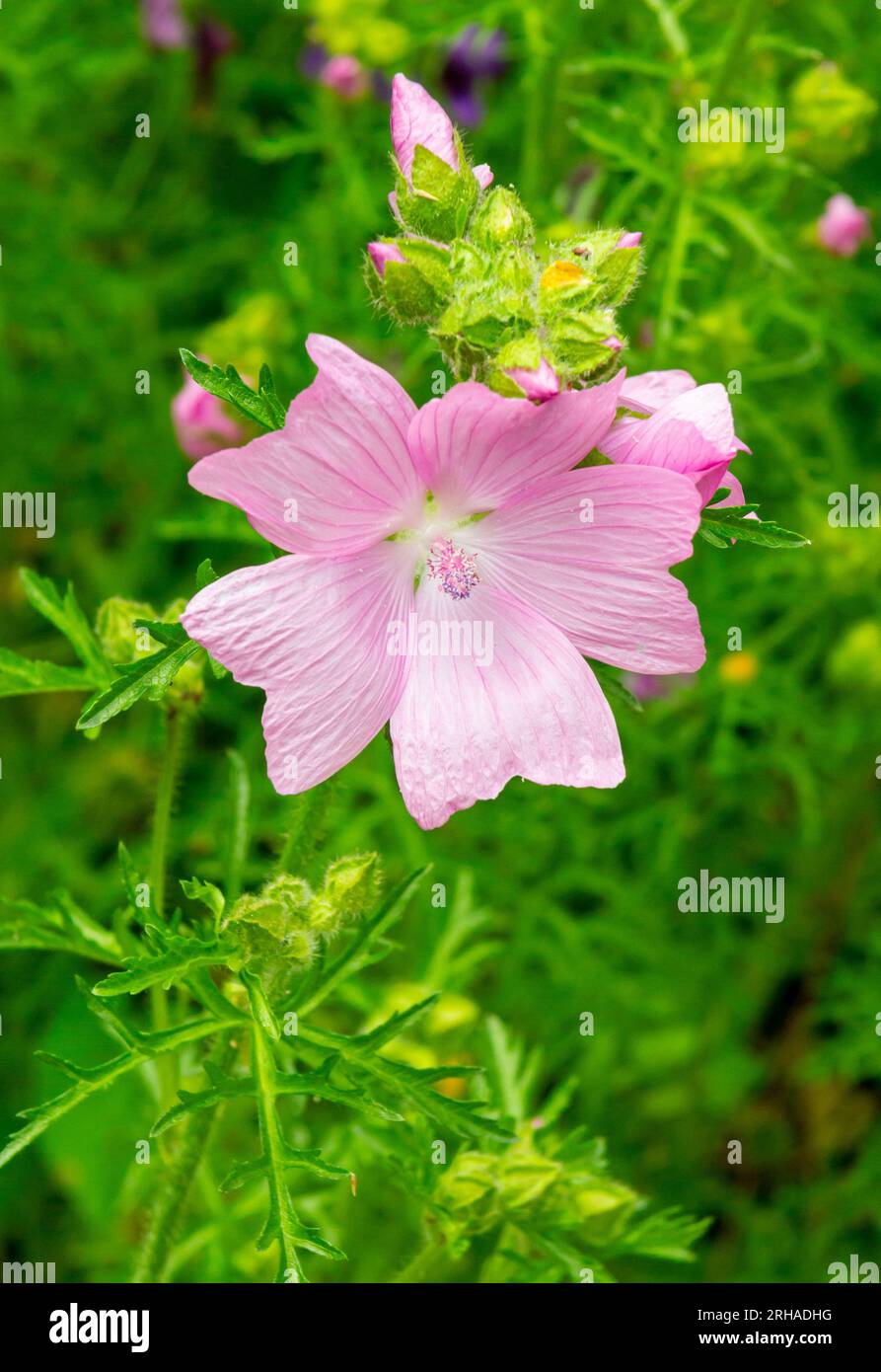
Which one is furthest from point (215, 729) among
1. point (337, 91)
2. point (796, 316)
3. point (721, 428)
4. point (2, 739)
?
point (721, 428)

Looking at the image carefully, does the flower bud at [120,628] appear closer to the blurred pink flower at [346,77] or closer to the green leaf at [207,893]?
the green leaf at [207,893]

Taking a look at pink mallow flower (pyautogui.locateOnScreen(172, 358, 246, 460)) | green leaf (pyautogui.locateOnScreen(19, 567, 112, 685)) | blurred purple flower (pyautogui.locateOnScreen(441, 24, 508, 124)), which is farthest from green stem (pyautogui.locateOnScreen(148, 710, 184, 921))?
blurred purple flower (pyautogui.locateOnScreen(441, 24, 508, 124))

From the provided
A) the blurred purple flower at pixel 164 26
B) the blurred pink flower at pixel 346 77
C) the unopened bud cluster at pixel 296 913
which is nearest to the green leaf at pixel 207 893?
the unopened bud cluster at pixel 296 913

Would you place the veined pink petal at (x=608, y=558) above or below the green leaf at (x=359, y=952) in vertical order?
above

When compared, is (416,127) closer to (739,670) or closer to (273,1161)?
(273,1161)
